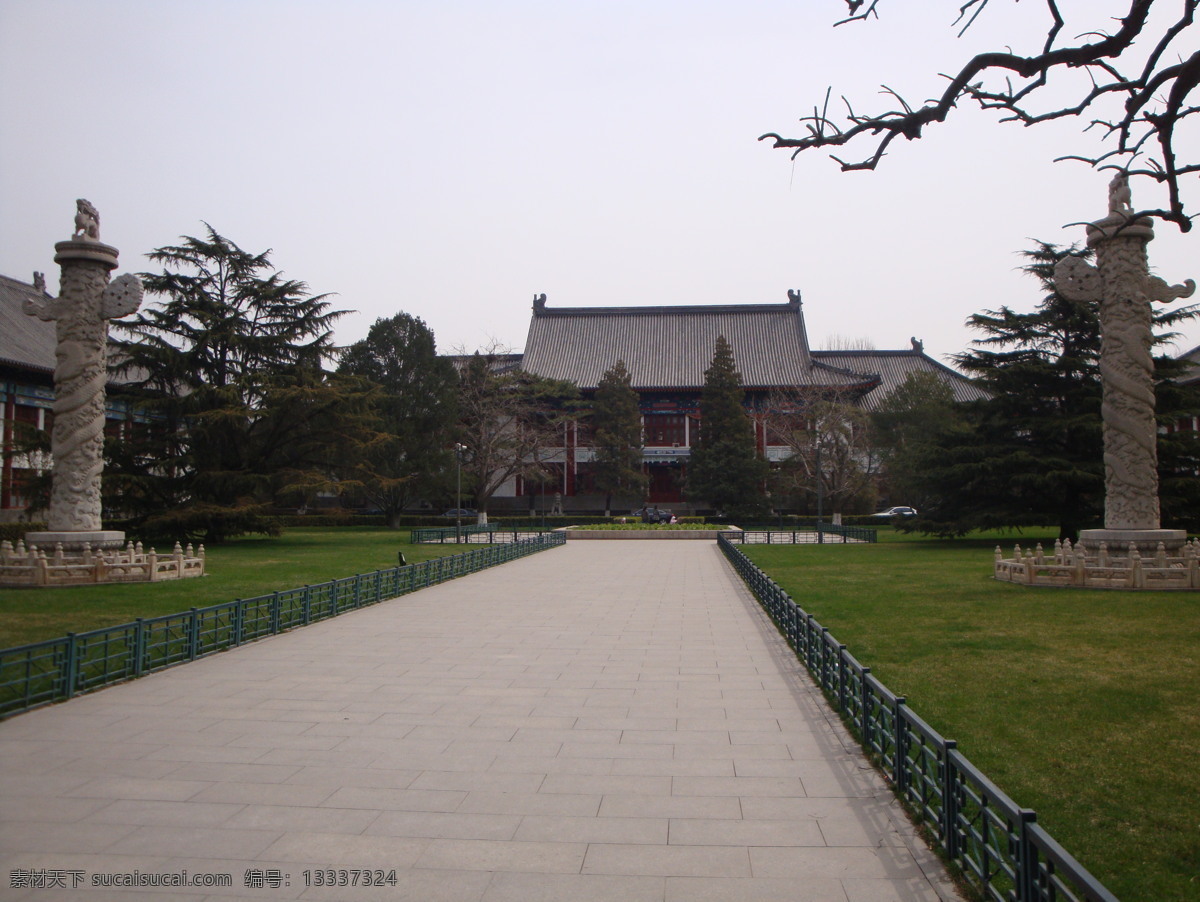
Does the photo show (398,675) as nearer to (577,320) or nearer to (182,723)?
(182,723)

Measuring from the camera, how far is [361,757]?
6441 millimetres

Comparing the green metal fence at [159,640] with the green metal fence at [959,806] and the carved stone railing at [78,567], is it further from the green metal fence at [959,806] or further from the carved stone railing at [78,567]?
the green metal fence at [959,806]

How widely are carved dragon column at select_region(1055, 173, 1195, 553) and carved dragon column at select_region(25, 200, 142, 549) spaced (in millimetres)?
20705

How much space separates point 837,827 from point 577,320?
54446 mm

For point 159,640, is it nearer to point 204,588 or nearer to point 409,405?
point 204,588

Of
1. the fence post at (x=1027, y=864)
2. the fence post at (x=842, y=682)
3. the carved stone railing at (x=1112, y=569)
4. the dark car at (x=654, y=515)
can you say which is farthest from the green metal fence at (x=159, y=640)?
the dark car at (x=654, y=515)

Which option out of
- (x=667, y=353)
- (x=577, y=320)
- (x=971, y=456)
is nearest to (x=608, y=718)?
(x=971, y=456)

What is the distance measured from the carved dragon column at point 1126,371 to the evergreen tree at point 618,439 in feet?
99.0

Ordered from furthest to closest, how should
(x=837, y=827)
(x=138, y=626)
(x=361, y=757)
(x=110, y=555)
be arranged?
1. (x=110, y=555)
2. (x=138, y=626)
3. (x=361, y=757)
4. (x=837, y=827)

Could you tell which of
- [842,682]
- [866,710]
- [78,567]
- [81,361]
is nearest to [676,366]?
[81,361]

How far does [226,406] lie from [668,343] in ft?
102

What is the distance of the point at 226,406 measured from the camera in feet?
101

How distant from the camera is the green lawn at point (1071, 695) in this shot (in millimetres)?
4996

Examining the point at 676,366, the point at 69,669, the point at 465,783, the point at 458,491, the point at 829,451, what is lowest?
the point at 465,783
